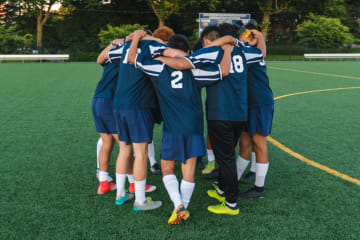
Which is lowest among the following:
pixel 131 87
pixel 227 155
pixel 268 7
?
pixel 227 155

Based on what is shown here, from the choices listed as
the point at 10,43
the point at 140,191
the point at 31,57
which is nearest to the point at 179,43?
Result: the point at 140,191

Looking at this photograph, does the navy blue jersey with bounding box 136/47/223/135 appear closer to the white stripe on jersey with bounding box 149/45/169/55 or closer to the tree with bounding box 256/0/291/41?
the white stripe on jersey with bounding box 149/45/169/55

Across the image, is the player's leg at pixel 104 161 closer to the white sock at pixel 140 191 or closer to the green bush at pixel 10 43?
the white sock at pixel 140 191

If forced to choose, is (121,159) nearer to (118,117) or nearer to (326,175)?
(118,117)

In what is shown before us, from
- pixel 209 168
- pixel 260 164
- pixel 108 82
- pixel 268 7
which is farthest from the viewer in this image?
pixel 268 7

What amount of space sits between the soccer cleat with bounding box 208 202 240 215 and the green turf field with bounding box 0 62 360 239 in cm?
Result: 7

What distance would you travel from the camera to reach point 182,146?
290 centimetres

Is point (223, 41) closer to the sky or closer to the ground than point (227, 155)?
closer to the sky

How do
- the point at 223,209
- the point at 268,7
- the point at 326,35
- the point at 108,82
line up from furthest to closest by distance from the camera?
the point at 268,7 → the point at 326,35 → the point at 108,82 → the point at 223,209

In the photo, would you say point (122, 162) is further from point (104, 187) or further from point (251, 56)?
point (251, 56)

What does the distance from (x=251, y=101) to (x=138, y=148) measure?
125cm

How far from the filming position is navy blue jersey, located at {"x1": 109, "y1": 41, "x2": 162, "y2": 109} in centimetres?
299

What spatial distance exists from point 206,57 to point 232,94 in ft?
1.40

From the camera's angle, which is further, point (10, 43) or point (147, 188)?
point (10, 43)
